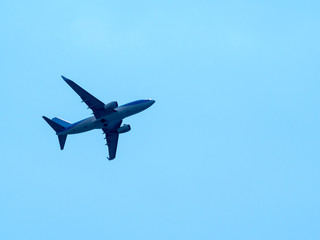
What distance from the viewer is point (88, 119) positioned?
101812mm

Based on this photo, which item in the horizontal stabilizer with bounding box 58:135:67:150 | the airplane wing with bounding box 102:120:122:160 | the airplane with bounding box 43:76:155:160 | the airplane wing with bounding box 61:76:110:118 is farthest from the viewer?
the airplane wing with bounding box 102:120:122:160

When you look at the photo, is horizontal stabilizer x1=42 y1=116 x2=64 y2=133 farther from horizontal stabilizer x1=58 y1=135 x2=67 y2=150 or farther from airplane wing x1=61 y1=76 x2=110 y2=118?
airplane wing x1=61 y1=76 x2=110 y2=118

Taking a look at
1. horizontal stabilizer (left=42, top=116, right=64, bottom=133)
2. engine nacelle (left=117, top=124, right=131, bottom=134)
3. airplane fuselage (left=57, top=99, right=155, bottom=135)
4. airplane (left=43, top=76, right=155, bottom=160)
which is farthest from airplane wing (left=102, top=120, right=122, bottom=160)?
horizontal stabilizer (left=42, top=116, right=64, bottom=133)

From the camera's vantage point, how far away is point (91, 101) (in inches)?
3912

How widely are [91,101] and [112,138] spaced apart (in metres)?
13.4

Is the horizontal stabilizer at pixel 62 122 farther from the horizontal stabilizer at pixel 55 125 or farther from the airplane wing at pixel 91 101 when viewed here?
the airplane wing at pixel 91 101

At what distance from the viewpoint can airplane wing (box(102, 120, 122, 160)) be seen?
109300 mm

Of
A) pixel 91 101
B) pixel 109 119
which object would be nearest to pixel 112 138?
pixel 109 119

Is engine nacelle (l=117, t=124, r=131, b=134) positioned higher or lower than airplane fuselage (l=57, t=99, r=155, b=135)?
higher

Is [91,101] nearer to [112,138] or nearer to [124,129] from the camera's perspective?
[124,129]

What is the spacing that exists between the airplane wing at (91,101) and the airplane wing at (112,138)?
829 centimetres

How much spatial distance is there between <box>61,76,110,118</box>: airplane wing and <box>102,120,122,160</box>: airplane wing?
8294mm

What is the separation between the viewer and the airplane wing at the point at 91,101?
97250 mm

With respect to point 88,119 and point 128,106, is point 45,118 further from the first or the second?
point 128,106
